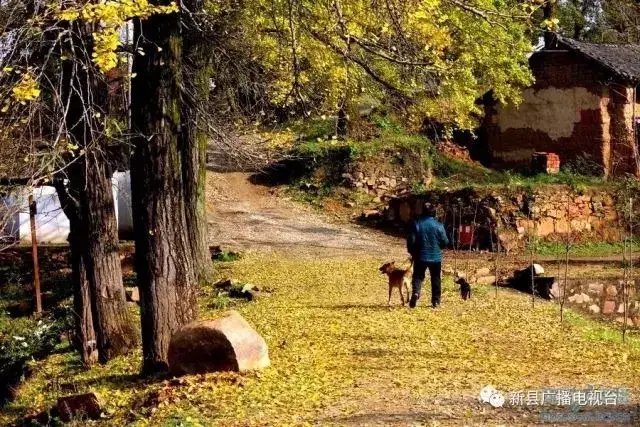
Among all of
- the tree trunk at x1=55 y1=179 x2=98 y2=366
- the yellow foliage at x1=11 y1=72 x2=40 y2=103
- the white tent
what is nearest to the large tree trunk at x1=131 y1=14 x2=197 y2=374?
the yellow foliage at x1=11 y1=72 x2=40 y2=103

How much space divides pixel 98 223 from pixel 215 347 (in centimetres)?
330

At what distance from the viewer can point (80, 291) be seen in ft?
40.7

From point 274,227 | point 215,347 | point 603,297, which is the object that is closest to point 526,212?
point 603,297

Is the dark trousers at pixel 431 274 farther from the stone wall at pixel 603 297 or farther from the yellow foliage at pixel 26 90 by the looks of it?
the yellow foliage at pixel 26 90

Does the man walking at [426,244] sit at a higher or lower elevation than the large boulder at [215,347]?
higher

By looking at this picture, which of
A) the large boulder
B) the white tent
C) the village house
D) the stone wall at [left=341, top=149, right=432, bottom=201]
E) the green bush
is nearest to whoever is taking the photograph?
the large boulder

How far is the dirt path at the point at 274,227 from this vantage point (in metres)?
22.1

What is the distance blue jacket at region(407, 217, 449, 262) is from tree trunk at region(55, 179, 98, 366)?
497 cm

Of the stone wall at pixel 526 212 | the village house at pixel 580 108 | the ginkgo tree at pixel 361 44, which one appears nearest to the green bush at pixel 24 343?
the ginkgo tree at pixel 361 44

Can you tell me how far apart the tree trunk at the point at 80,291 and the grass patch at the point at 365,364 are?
40 centimetres

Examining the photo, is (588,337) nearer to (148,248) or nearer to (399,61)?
(399,61)

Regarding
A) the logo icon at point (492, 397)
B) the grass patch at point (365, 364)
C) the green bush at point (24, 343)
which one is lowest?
the green bush at point (24, 343)

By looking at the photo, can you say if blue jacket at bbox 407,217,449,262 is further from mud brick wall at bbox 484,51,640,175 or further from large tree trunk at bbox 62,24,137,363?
mud brick wall at bbox 484,51,640,175

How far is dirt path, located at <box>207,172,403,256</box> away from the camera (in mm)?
22078
